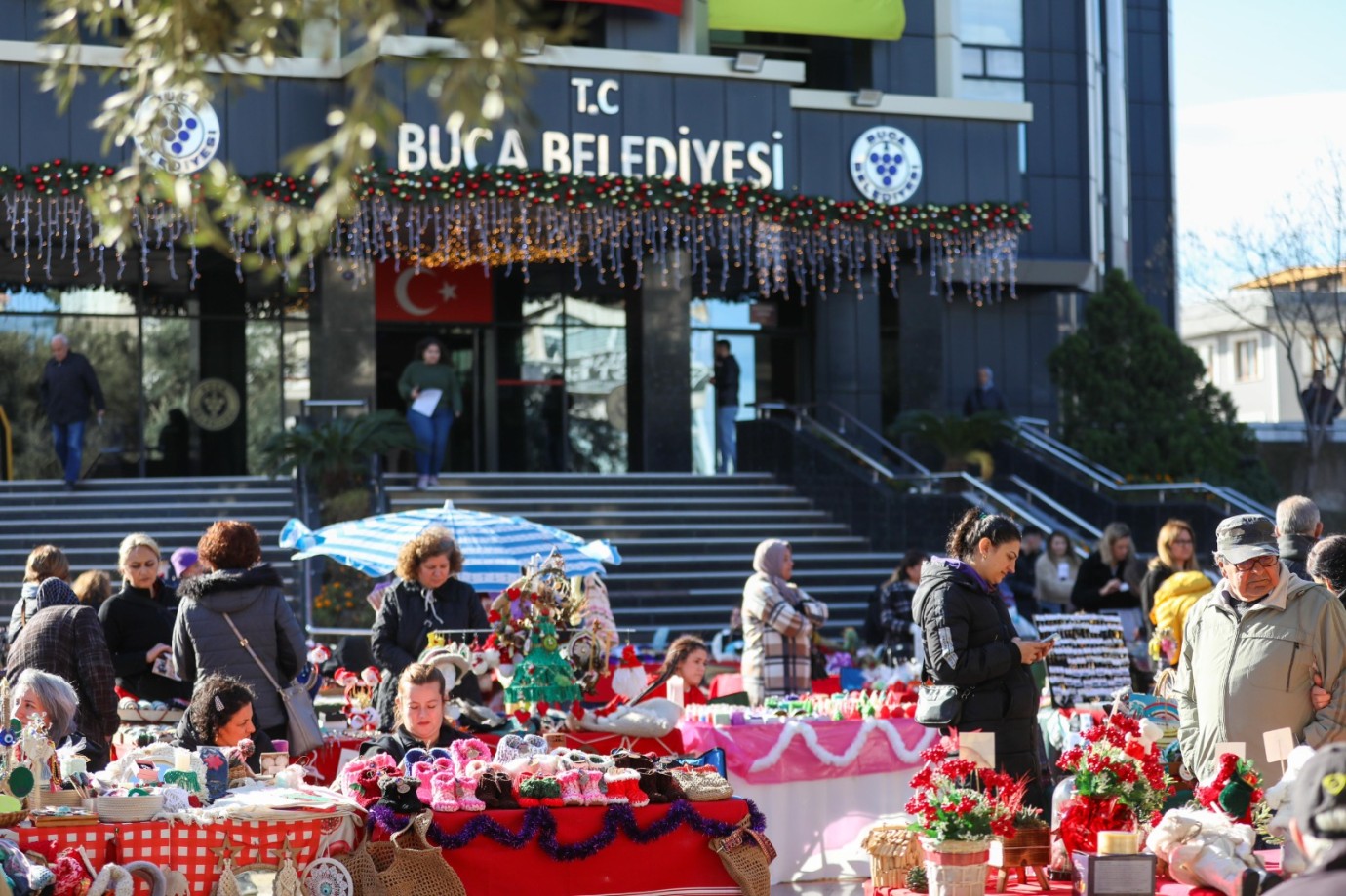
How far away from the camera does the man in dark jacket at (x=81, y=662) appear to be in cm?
833

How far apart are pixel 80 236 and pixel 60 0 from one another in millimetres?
18773

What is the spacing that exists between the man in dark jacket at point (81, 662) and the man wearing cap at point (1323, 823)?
602 cm

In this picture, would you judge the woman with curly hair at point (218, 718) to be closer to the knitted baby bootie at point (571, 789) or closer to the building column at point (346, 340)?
the knitted baby bootie at point (571, 789)

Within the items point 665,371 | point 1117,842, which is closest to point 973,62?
point 665,371

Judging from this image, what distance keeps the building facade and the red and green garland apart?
0.14m

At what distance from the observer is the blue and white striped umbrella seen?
42.7 feet

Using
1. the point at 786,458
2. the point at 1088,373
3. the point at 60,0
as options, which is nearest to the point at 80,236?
the point at 786,458

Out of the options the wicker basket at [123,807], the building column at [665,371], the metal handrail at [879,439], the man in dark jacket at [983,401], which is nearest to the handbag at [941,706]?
the wicker basket at [123,807]

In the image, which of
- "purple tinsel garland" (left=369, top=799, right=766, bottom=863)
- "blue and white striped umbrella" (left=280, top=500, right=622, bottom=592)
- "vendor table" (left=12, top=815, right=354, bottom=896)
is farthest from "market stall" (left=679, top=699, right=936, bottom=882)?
"blue and white striped umbrella" (left=280, top=500, right=622, bottom=592)

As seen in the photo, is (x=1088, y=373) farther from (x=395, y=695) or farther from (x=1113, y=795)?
(x=1113, y=795)

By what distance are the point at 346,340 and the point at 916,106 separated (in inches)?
299

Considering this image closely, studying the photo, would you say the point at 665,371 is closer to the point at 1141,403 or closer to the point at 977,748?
the point at 1141,403

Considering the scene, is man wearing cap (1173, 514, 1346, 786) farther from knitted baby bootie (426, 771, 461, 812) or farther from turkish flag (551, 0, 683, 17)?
turkish flag (551, 0, 683, 17)

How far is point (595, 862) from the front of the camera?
7.30 meters
